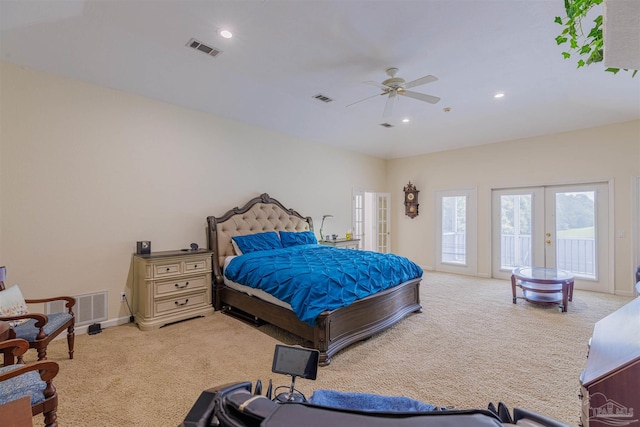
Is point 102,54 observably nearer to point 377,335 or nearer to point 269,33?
point 269,33

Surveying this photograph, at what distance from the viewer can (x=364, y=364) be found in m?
2.66

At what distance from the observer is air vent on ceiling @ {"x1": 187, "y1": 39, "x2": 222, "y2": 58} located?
9.63 ft

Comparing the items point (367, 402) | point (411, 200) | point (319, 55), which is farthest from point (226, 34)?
point (411, 200)

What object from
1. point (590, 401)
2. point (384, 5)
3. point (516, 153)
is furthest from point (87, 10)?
point (516, 153)

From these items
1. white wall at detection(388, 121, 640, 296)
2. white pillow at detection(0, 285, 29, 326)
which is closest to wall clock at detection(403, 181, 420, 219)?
white wall at detection(388, 121, 640, 296)

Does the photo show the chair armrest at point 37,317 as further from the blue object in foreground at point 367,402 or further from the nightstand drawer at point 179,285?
the blue object in foreground at point 367,402

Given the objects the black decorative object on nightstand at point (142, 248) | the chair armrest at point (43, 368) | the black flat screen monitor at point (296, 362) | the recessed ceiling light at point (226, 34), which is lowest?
the chair armrest at point (43, 368)

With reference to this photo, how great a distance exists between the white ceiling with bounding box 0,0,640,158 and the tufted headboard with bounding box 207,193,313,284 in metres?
1.47

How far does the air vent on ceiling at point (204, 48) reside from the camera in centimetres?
294

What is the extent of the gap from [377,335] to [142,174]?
359 cm

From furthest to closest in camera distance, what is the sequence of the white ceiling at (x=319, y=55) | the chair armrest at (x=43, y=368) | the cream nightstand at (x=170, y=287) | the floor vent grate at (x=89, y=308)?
the cream nightstand at (x=170, y=287) < the floor vent grate at (x=89, y=308) < the white ceiling at (x=319, y=55) < the chair armrest at (x=43, y=368)

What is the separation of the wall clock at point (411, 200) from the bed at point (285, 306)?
10.3 feet

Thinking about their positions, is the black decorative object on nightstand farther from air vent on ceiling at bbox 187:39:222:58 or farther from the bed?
air vent on ceiling at bbox 187:39:222:58

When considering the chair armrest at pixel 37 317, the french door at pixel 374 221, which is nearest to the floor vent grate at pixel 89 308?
the chair armrest at pixel 37 317
